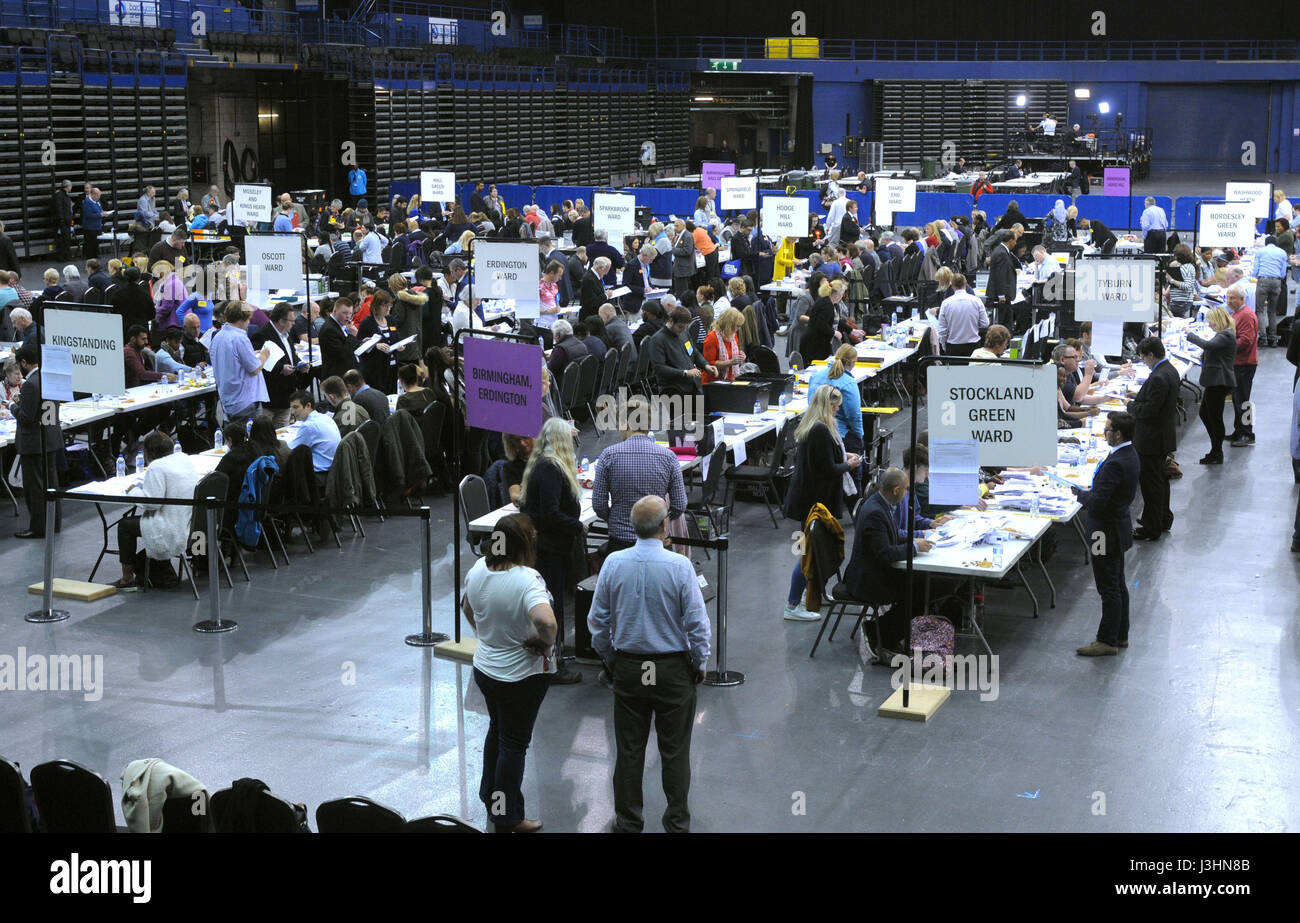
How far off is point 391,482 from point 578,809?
16.7 feet

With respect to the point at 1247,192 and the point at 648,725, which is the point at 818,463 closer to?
the point at 648,725

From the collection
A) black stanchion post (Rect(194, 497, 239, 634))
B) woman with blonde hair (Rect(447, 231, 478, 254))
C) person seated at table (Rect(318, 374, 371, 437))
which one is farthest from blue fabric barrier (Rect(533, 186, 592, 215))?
black stanchion post (Rect(194, 497, 239, 634))

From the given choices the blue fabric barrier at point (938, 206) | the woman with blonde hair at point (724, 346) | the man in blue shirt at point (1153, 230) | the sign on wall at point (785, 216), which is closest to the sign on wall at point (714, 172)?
the sign on wall at point (785, 216)

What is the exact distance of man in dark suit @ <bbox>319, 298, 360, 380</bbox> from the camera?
44.8 feet

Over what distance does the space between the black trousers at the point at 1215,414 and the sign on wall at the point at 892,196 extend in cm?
1046

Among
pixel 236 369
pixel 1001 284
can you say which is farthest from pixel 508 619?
pixel 1001 284

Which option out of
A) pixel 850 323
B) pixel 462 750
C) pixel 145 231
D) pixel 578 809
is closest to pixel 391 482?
pixel 462 750

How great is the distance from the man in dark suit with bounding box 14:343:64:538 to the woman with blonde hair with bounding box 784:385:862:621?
5341mm

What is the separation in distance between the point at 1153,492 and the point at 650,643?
6.16 meters

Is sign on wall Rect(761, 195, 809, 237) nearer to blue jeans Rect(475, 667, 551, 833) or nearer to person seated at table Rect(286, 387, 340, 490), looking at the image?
person seated at table Rect(286, 387, 340, 490)

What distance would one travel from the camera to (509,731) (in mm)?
6395

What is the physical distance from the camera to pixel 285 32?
33.5 metres

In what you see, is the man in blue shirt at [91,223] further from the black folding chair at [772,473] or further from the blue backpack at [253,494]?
the black folding chair at [772,473]
